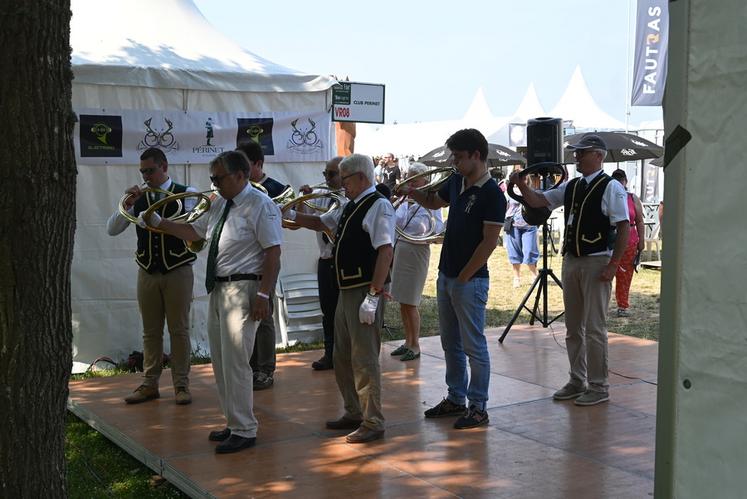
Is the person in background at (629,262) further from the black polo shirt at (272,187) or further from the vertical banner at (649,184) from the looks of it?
the vertical banner at (649,184)

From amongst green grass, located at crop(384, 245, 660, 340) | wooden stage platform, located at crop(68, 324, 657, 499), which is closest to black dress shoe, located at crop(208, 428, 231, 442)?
wooden stage platform, located at crop(68, 324, 657, 499)

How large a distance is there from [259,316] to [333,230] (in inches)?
49.8

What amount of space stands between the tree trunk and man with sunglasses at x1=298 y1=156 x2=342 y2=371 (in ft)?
13.9

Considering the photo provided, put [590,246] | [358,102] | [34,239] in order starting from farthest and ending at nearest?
[358,102] → [590,246] → [34,239]

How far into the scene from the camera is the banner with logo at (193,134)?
8.92 m

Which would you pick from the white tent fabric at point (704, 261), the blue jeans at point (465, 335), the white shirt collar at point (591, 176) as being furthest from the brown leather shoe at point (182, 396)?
the white tent fabric at point (704, 261)

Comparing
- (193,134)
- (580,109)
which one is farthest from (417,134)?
(193,134)

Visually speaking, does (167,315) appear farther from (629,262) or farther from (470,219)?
(629,262)

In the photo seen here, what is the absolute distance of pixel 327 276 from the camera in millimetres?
7941

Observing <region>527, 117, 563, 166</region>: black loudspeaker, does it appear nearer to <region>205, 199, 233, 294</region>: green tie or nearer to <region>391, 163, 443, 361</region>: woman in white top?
<region>391, 163, 443, 361</region>: woman in white top

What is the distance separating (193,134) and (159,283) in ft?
9.59

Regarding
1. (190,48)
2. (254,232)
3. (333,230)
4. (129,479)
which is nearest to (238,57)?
(190,48)

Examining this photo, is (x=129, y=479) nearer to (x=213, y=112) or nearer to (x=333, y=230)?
(x=333, y=230)

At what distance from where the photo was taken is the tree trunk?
10.1 ft
